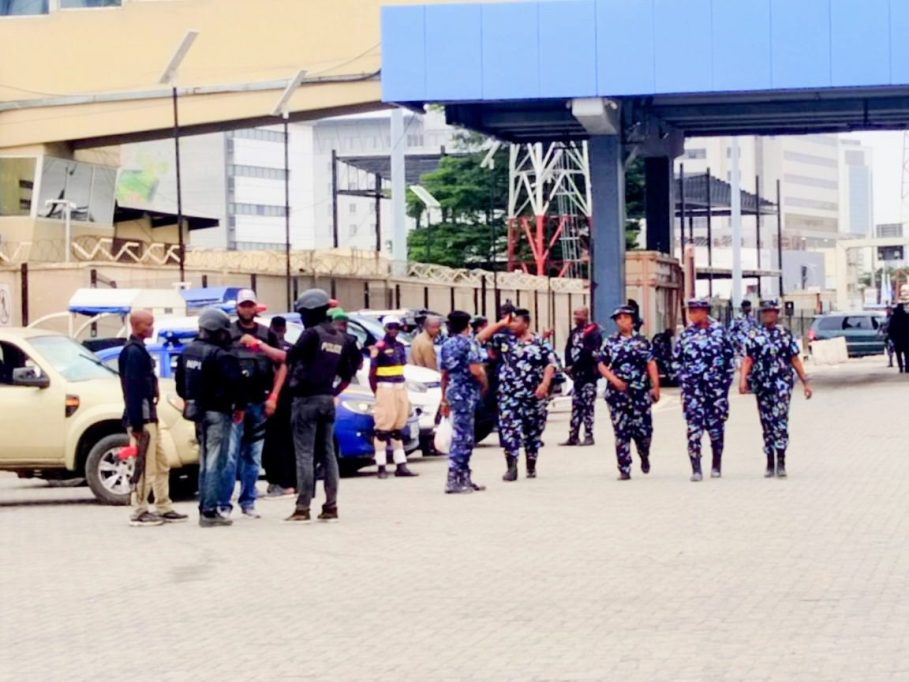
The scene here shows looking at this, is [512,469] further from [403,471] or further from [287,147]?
[287,147]

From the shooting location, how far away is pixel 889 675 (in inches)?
337

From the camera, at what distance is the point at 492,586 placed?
11.9 meters

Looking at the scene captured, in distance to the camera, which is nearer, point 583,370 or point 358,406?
point 358,406

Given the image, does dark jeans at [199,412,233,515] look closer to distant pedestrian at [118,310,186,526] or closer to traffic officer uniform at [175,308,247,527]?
traffic officer uniform at [175,308,247,527]

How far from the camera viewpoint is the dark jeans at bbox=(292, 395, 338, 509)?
620 inches

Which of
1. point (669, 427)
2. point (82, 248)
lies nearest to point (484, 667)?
point (669, 427)

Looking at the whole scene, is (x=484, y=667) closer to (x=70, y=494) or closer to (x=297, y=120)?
(x=70, y=494)

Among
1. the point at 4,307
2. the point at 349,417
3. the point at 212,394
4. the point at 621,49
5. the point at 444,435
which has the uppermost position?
the point at 621,49

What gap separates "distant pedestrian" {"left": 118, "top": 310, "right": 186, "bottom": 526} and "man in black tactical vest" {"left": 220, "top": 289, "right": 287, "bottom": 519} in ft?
2.19

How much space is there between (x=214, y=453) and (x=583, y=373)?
31.8 ft

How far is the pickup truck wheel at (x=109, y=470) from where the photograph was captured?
730 inches

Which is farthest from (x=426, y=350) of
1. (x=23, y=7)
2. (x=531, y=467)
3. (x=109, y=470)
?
(x=23, y=7)

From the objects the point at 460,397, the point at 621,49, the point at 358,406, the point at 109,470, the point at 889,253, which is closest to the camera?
the point at 460,397

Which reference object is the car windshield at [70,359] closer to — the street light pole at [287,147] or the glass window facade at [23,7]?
the street light pole at [287,147]
